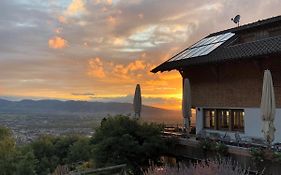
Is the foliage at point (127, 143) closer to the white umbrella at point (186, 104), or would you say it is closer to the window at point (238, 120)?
the white umbrella at point (186, 104)

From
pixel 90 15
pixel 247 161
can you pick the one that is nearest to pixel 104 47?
pixel 90 15

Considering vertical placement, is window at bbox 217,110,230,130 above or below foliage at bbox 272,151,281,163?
above

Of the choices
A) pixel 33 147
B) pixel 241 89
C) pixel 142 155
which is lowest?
pixel 33 147

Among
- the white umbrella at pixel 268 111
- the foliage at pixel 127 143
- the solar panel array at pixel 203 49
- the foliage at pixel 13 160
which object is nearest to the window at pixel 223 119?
the solar panel array at pixel 203 49

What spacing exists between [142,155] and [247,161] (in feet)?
18.1

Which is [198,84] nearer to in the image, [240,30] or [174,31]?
[240,30]

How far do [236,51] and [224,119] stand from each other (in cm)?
401

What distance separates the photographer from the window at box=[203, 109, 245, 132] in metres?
18.7

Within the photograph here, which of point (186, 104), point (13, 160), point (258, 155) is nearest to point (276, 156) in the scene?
point (258, 155)

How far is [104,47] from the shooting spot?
28297 millimetres

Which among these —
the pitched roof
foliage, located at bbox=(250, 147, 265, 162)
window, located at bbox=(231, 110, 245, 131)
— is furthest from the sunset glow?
foliage, located at bbox=(250, 147, 265, 162)

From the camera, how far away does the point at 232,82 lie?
60.6ft

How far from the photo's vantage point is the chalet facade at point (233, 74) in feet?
53.9

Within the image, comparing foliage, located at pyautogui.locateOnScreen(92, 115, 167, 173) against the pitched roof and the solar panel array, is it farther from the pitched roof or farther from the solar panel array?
the solar panel array
